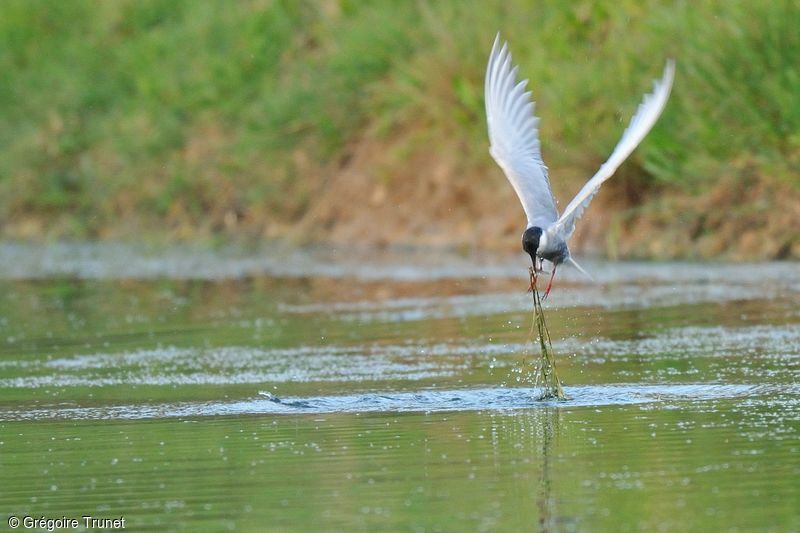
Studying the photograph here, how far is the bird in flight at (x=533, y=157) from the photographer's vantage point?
9078 millimetres

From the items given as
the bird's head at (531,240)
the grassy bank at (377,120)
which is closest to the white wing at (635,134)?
the bird's head at (531,240)

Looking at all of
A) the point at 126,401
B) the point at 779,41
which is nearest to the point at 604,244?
the point at 779,41

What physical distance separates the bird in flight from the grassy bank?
6.07 metres

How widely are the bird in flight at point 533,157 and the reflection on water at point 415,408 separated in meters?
0.82

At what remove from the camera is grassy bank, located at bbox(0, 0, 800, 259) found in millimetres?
17203

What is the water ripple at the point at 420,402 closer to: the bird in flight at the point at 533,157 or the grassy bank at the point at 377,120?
the bird in flight at the point at 533,157

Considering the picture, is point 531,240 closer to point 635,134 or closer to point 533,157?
point 635,134

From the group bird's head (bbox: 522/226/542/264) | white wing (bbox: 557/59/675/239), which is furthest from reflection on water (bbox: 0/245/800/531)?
white wing (bbox: 557/59/675/239)

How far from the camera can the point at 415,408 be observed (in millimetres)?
8984

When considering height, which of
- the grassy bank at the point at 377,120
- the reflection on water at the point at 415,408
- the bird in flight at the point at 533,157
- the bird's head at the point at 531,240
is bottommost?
the reflection on water at the point at 415,408

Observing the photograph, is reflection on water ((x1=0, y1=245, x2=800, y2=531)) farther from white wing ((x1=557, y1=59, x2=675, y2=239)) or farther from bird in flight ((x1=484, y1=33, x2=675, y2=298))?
white wing ((x1=557, y1=59, x2=675, y2=239))

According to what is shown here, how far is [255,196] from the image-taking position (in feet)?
84.6

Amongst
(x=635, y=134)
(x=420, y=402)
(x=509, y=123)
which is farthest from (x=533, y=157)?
(x=420, y=402)

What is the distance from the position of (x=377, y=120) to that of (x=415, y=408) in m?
15.8
